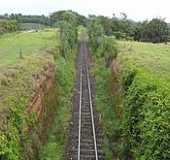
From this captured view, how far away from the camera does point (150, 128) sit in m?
18.0

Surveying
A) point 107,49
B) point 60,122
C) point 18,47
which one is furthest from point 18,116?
point 107,49

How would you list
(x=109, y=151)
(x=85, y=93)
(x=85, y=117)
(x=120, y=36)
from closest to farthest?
1. (x=109, y=151)
2. (x=85, y=117)
3. (x=85, y=93)
4. (x=120, y=36)

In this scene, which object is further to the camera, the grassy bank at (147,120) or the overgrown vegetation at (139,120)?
the overgrown vegetation at (139,120)

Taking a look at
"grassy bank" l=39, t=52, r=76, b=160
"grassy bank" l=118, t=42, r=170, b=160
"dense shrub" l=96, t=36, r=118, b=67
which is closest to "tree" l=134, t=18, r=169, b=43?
"dense shrub" l=96, t=36, r=118, b=67

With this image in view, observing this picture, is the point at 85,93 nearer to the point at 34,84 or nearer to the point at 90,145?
the point at 34,84

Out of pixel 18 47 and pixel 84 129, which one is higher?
pixel 18 47

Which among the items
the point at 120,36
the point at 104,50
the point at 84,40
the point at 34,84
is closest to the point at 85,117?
the point at 34,84

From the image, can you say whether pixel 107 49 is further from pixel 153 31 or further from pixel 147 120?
pixel 147 120

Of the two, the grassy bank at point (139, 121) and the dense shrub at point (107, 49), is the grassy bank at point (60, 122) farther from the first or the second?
the dense shrub at point (107, 49)

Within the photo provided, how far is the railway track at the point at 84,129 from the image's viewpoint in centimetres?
2297

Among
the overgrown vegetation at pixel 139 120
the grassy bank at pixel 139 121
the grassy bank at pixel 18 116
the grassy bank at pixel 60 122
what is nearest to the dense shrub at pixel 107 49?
the grassy bank at pixel 60 122

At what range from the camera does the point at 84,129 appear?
2719 centimetres

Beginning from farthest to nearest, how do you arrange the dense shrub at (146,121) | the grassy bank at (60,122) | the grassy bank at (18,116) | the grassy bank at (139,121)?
→ the grassy bank at (60,122) → the grassy bank at (18,116) → the grassy bank at (139,121) → the dense shrub at (146,121)

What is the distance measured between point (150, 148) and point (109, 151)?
5993 millimetres
